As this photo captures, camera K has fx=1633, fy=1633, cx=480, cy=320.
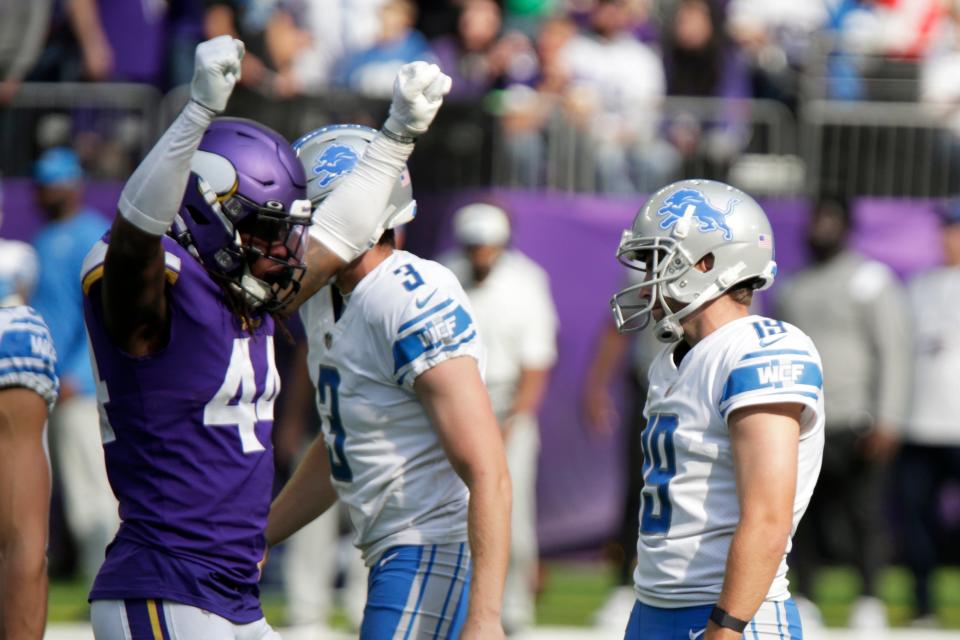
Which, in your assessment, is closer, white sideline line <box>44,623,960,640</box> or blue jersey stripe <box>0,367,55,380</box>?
blue jersey stripe <box>0,367,55,380</box>

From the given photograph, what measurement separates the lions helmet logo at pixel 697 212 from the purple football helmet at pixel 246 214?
2.96 ft

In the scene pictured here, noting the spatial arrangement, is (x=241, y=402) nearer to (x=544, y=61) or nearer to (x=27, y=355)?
(x=27, y=355)

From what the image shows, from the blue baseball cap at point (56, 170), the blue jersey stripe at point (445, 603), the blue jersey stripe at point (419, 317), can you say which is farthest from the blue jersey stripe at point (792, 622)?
the blue baseball cap at point (56, 170)

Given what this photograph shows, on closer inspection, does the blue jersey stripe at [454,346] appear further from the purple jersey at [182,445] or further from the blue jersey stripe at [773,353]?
the blue jersey stripe at [773,353]

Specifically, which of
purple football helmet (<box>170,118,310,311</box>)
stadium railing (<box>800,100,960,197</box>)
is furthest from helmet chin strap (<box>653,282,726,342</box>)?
stadium railing (<box>800,100,960,197</box>)

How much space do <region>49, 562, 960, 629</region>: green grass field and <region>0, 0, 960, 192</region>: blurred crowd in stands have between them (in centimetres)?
251

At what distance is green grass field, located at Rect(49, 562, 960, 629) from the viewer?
8891 millimetres

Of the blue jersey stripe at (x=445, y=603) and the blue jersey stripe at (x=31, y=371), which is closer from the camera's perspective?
the blue jersey stripe at (x=31, y=371)

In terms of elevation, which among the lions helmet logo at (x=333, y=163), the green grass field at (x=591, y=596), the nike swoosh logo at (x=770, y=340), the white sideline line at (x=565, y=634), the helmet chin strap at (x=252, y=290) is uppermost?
the lions helmet logo at (x=333, y=163)

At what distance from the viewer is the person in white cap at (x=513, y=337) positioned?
8.43 metres

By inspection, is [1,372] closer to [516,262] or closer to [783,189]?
[516,262]

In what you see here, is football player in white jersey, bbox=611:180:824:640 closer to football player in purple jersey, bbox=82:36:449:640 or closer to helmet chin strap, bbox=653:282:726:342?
helmet chin strap, bbox=653:282:726:342

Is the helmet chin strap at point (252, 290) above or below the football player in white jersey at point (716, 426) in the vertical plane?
above

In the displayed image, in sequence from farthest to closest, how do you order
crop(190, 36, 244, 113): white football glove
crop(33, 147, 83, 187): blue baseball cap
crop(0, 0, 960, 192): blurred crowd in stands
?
1. crop(0, 0, 960, 192): blurred crowd in stands
2. crop(33, 147, 83, 187): blue baseball cap
3. crop(190, 36, 244, 113): white football glove
